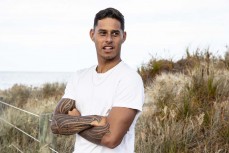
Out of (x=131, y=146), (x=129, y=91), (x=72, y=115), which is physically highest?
(x=129, y=91)

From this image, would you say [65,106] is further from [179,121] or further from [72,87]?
[179,121]

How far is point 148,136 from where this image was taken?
4984 mm

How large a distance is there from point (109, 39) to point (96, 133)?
562 millimetres

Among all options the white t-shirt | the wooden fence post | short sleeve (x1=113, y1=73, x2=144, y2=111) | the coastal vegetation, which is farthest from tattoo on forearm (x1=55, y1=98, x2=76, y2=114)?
the wooden fence post

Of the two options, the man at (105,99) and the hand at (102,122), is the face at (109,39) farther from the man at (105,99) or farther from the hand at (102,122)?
the hand at (102,122)

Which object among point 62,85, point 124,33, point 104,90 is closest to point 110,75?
point 104,90

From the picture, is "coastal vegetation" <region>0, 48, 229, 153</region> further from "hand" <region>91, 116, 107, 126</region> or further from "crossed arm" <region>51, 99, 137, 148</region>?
"hand" <region>91, 116, 107, 126</region>

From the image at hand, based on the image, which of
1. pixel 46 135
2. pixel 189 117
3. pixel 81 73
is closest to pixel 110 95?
pixel 81 73

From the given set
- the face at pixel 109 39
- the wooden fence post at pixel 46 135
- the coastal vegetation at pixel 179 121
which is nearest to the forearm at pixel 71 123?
the face at pixel 109 39

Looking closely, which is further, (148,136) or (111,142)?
(148,136)

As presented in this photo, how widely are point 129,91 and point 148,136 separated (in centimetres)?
274

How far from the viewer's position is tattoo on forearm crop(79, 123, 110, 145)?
2393 millimetres

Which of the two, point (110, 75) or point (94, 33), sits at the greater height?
point (94, 33)

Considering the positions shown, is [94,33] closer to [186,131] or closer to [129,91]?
[129,91]
